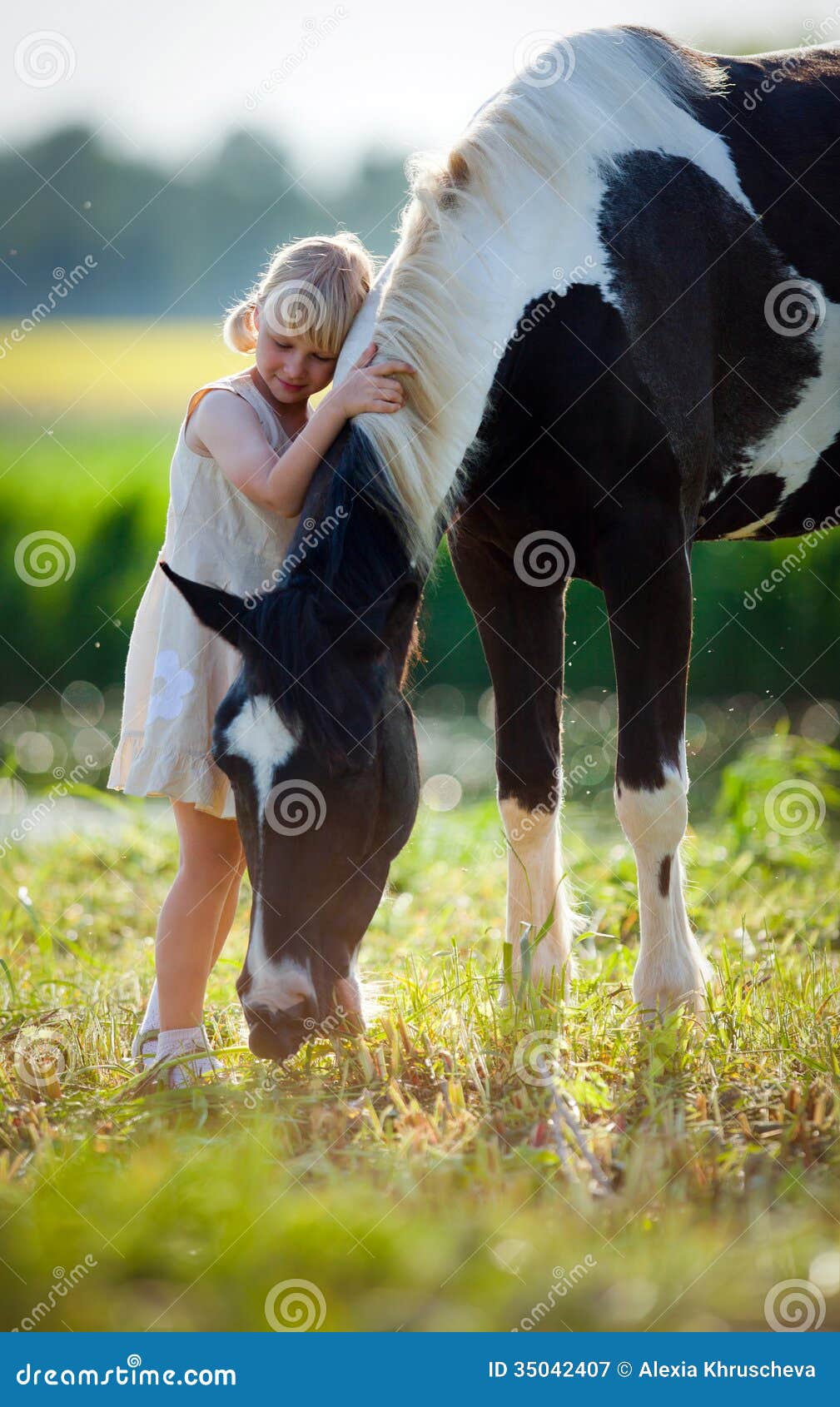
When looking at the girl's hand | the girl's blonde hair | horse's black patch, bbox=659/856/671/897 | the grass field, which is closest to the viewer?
the grass field

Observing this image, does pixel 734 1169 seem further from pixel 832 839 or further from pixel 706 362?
pixel 832 839

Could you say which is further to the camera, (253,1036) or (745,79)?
(745,79)

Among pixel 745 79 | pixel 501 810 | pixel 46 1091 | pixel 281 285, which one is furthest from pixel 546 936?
pixel 745 79

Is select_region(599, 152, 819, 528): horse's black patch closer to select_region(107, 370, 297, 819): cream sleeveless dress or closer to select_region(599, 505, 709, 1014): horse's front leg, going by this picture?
select_region(599, 505, 709, 1014): horse's front leg

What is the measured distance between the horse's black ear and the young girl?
0.40 m

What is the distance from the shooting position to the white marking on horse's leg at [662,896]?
2.96 meters

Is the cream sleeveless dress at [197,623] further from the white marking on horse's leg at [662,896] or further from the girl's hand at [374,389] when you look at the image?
the white marking on horse's leg at [662,896]

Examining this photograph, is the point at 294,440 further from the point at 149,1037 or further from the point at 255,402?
the point at 149,1037

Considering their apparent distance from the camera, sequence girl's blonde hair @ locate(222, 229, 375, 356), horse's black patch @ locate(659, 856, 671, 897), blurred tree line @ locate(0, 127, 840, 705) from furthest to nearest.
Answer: blurred tree line @ locate(0, 127, 840, 705)
horse's black patch @ locate(659, 856, 671, 897)
girl's blonde hair @ locate(222, 229, 375, 356)

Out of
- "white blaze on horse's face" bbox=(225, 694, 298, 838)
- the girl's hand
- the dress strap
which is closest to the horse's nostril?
"white blaze on horse's face" bbox=(225, 694, 298, 838)

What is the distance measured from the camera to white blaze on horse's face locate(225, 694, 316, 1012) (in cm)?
232

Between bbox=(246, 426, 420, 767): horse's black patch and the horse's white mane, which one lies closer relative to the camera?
bbox=(246, 426, 420, 767): horse's black patch

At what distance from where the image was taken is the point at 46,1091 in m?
2.79

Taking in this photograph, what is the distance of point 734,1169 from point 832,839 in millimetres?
3344
